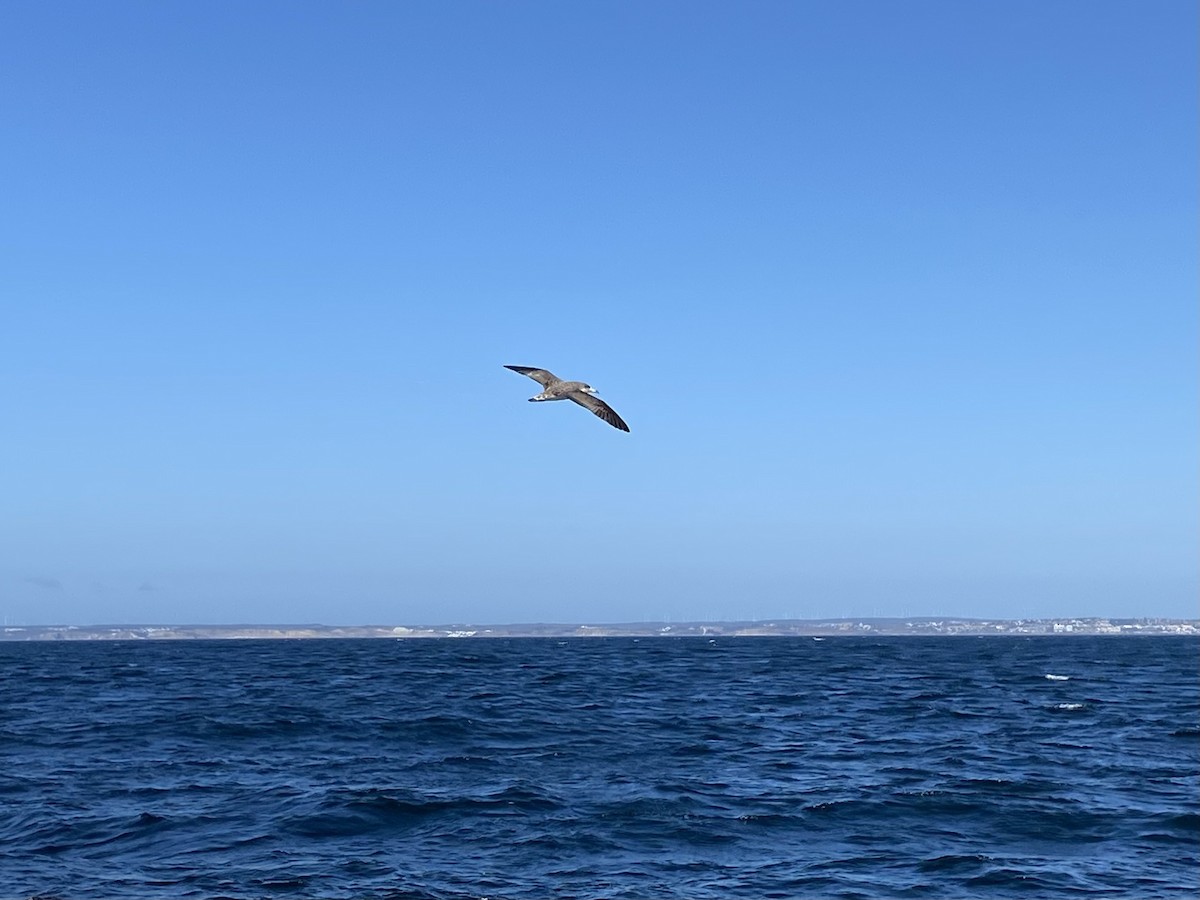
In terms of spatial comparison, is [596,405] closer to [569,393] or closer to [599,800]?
[569,393]

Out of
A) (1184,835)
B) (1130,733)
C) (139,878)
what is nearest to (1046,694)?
(1130,733)

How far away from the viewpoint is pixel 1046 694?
49.4 meters

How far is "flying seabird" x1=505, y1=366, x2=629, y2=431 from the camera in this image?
2102 cm

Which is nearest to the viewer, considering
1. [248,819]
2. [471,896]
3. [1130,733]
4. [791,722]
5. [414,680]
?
[471,896]

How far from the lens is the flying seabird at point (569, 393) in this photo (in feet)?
68.9

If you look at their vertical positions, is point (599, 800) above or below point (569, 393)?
below

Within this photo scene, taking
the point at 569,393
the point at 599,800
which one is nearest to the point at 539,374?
the point at 569,393

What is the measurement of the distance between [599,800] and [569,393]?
27.3ft

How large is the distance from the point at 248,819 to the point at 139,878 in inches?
158

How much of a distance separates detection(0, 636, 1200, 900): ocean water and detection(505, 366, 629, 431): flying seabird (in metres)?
7.47

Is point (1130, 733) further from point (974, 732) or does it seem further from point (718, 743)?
point (718, 743)

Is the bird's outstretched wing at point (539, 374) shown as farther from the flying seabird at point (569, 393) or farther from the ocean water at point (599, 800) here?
the ocean water at point (599, 800)

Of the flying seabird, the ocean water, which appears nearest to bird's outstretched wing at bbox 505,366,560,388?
the flying seabird

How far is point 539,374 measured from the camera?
69.8 ft
